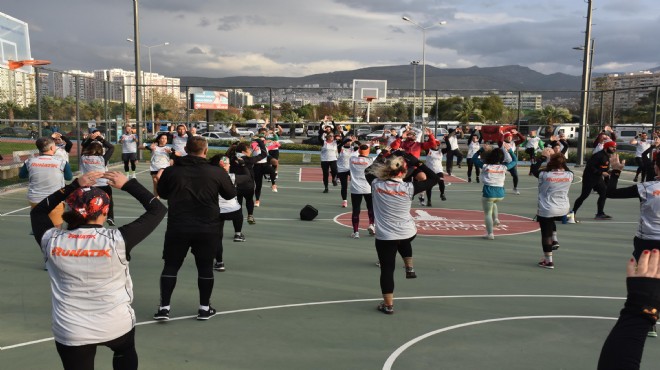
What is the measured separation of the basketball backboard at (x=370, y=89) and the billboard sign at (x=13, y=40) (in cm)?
1838

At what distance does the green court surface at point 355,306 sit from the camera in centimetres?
573

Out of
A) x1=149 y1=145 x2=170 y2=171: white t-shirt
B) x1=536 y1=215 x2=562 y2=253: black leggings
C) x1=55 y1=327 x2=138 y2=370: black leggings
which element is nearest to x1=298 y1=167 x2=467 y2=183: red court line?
x1=149 y1=145 x2=170 y2=171: white t-shirt

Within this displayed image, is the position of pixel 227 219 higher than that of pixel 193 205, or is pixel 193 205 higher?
pixel 193 205

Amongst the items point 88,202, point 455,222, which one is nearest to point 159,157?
point 455,222

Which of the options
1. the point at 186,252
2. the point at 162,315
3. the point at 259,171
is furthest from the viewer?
the point at 259,171

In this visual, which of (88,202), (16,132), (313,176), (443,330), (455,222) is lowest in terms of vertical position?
(313,176)

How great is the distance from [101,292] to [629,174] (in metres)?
27.1

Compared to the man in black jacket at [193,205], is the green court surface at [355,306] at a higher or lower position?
lower

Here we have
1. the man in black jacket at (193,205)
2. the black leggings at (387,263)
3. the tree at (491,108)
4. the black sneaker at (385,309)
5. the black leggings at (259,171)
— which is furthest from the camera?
the tree at (491,108)

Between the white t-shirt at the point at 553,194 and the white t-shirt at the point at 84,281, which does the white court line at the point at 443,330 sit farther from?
the white t-shirt at the point at 84,281

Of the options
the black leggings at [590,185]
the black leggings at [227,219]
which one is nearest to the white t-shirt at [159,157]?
the black leggings at [227,219]

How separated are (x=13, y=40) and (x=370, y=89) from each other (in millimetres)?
20340

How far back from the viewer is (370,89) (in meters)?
36.9

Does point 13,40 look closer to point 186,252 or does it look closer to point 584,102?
point 186,252
